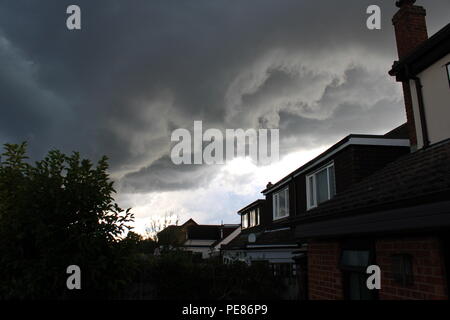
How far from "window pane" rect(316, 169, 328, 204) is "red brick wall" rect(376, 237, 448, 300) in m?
7.27

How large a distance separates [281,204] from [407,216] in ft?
51.7

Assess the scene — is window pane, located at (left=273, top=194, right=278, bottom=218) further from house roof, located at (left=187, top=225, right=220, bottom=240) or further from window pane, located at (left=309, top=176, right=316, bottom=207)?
house roof, located at (left=187, top=225, right=220, bottom=240)

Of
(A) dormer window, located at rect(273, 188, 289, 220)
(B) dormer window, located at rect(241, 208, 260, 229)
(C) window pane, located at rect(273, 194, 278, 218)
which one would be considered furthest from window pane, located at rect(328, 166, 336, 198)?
(B) dormer window, located at rect(241, 208, 260, 229)

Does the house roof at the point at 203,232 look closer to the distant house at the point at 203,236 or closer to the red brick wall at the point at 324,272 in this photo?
the distant house at the point at 203,236

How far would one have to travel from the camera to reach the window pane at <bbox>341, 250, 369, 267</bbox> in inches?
275

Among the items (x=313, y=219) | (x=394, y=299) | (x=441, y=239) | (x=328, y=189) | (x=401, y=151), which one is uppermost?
(x=401, y=151)

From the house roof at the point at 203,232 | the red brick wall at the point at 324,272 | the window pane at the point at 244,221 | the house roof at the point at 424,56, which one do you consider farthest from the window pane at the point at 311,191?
the house roof at the point at 203,232

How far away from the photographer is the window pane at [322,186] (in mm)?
13838

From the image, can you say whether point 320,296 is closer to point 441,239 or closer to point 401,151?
point 441,239
